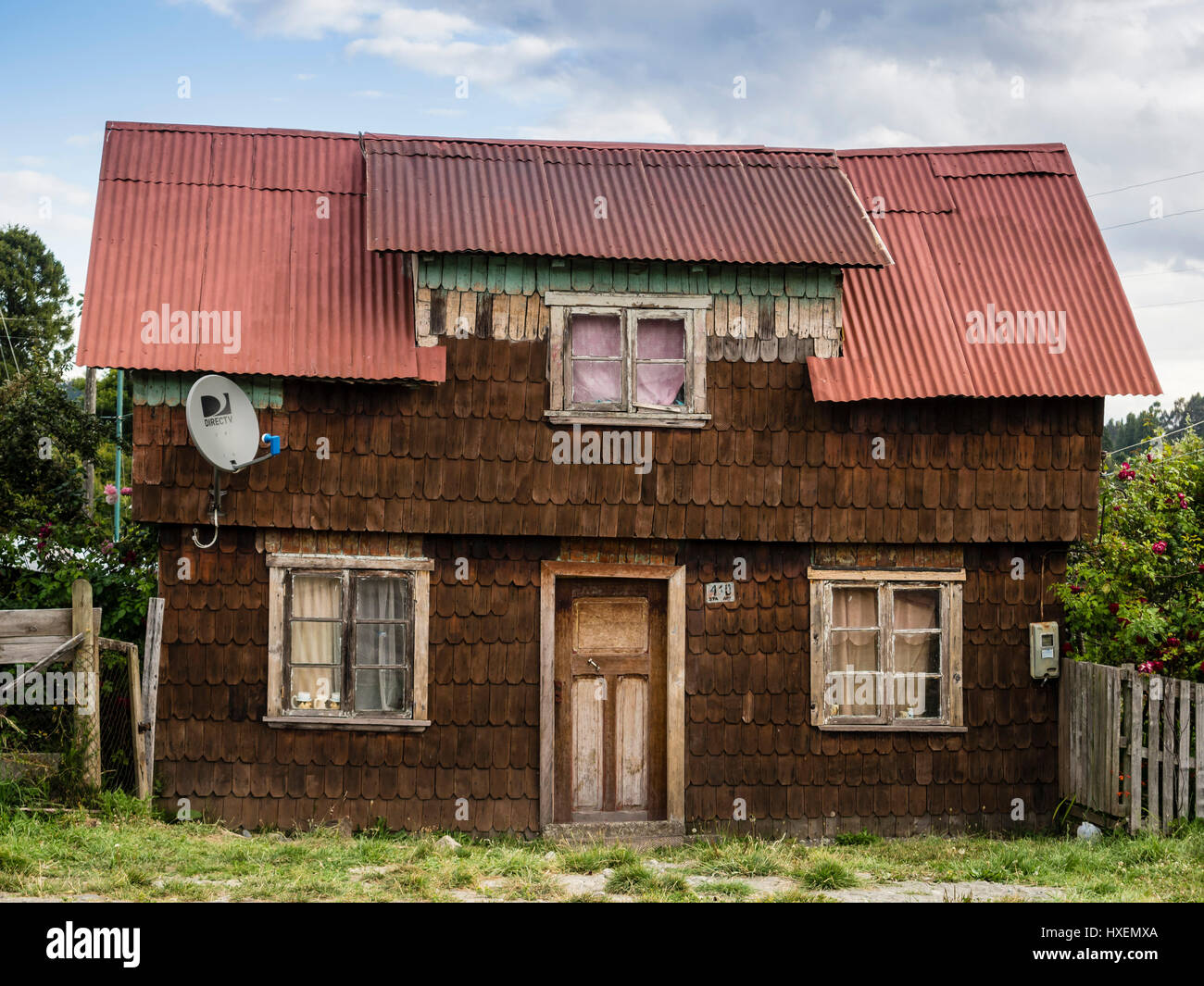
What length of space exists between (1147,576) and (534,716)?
5.67 m

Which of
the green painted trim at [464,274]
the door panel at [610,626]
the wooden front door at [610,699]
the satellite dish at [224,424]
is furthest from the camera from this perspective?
the door panel at [610,626]

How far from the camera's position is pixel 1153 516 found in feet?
37.8

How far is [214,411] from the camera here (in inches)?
384

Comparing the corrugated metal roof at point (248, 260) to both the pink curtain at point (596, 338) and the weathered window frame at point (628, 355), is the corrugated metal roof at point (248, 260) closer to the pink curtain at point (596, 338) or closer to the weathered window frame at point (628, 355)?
the weathered window frame at point (628, 355)

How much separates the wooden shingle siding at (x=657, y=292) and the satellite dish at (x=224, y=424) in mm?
1624

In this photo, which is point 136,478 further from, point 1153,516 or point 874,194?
point 1153,516

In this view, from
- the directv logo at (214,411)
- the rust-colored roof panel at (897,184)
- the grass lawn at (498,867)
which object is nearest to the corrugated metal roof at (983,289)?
the rust-colored roof panel at (897,184)

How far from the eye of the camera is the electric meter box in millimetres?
10797

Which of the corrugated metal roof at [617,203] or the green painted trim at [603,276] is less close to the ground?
the corrugated metal roof at [617,203]

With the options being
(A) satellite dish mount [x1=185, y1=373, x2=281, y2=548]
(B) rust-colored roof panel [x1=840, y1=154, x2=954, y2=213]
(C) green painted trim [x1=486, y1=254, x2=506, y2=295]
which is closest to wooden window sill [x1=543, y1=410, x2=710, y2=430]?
(C) green painted trim [x1=486, y1=254, x2=506, y2=295]

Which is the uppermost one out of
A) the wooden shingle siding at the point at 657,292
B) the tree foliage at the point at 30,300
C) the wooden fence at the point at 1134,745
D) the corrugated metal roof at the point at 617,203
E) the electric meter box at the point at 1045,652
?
the tree foliage at the point at 30,300

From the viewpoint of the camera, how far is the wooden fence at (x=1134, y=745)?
30.8 ft

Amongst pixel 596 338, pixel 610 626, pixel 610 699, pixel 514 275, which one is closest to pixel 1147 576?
pixel 610 626
